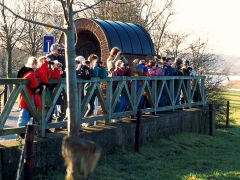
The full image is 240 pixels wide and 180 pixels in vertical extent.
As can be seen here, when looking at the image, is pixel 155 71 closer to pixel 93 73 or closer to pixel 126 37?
pixel 126 37

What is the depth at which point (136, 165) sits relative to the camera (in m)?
9.59

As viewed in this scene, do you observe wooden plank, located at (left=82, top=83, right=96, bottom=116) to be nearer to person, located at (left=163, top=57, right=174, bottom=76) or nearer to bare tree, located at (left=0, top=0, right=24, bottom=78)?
person, located at (left=163, top=57, right=174, bottom=76)

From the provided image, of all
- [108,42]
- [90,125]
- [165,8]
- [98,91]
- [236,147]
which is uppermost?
[165,8]

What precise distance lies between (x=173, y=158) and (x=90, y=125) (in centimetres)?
199

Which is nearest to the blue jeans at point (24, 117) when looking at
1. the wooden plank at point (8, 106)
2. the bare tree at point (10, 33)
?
the wooden plank at point (8, 106)

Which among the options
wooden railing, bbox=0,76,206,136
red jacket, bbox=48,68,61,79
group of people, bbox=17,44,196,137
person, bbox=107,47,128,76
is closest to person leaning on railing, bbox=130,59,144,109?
group of people, bbox=17,44,196,137

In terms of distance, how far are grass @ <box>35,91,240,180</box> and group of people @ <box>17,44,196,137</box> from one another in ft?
3.81

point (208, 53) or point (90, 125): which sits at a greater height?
point (208, 53)

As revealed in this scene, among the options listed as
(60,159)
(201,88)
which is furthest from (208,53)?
(60,159)

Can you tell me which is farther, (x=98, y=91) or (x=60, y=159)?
(x=98, y=91)

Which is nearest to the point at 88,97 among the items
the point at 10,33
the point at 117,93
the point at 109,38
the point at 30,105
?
the point at 117,93

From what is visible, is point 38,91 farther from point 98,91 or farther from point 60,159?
point 98,91

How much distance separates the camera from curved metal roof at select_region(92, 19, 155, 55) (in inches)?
561

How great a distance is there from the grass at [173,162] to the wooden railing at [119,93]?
3.01 ft
